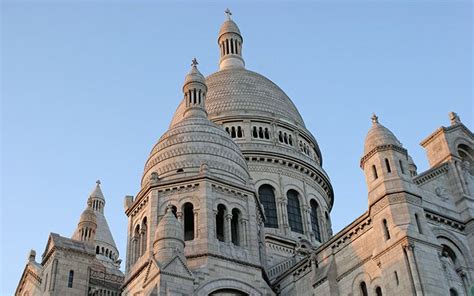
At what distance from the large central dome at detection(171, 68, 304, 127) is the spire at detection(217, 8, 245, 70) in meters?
3.11

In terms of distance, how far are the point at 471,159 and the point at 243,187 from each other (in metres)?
11.7

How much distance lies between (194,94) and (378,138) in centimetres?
1505

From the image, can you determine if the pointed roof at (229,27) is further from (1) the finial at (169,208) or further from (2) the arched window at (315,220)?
(1) the finial at (169,208)

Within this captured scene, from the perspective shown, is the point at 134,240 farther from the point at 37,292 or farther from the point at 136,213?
the point at 37,292

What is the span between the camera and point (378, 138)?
3005cm

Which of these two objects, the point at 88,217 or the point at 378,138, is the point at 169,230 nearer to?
the point at 378,138

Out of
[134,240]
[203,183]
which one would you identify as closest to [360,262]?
[203,183]

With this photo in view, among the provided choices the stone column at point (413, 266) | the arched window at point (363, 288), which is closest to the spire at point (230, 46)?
the arched window at point (363, 288)

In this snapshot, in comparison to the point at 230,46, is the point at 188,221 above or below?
below

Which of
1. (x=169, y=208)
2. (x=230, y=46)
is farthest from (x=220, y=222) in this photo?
(x=230, y=46)

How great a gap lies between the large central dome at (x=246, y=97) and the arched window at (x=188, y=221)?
15.3m

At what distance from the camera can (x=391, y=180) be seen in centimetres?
2836

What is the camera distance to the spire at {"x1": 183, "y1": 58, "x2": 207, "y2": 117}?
134ft

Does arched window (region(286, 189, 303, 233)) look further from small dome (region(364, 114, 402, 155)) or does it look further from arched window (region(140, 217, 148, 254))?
small dome (region(364, 114, 402, 155))
